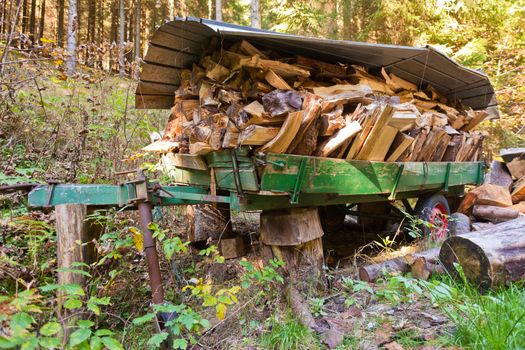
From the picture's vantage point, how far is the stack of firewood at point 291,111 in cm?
280

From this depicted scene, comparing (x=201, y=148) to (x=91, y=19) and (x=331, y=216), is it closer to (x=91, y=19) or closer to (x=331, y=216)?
(x=331, y=216)

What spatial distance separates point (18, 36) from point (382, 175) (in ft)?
12.5

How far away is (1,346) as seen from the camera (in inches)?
51.9

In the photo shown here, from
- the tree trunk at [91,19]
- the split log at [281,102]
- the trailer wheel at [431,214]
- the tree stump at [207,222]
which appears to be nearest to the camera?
the split log at [281,102]

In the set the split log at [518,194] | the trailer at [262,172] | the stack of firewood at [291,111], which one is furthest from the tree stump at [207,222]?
the split log at [518,194]

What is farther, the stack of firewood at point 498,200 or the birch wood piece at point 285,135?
the stack of firewood at point 498,200

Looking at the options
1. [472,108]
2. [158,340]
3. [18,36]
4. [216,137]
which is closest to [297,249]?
[216,137]

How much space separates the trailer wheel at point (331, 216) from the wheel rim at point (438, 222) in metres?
1.41

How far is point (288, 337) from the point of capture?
8.04 feet

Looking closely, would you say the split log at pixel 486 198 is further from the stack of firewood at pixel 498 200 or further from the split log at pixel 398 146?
the split log at pixel 398 146

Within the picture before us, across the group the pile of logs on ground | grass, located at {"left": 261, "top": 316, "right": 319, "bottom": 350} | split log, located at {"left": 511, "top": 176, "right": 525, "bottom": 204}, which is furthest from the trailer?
split log, located at {"left": 511, "top": 176, "right": 525, "bottom": 204}

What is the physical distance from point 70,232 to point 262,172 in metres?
1.48

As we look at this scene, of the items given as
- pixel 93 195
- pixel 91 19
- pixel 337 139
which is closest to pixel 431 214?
pixel 337 139

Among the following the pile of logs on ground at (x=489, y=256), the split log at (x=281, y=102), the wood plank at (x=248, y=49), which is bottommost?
the pile of logs on ground at (x=489, y=256)
